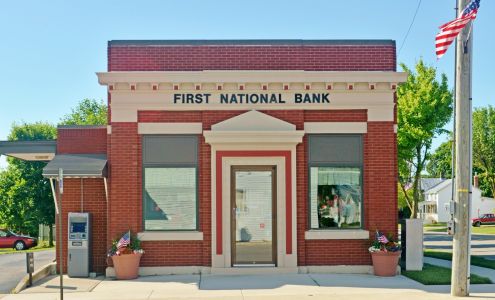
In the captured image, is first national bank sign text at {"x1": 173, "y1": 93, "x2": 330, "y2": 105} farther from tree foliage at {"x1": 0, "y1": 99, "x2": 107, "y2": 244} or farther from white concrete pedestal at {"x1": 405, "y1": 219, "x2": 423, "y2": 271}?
tree foliage at {"x1": 0, "y1": 99, "x2": 107, "y2": 244}

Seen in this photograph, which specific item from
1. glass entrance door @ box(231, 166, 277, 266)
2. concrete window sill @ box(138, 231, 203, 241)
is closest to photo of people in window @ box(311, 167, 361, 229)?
glass entrance door @ box(231, 166, 277, 266)

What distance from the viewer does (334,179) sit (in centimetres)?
1537

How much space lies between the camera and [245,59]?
50.9ft

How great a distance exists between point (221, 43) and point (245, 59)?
726 millimetres

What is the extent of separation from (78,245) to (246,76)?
570 centimetres

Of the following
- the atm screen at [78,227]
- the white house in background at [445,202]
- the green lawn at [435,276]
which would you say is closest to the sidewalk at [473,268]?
the green lawn at [435,276]

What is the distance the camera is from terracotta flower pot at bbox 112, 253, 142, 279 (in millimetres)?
14396

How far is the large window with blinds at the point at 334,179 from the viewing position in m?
15.3

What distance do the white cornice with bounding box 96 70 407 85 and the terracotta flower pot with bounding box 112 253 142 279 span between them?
4125 millimetres

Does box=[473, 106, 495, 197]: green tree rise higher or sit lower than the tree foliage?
higher

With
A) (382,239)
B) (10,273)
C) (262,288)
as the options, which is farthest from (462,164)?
(10,273)

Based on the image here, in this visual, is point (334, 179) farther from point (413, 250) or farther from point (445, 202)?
point (445, 202)

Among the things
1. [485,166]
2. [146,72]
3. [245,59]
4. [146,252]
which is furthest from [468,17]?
[485,166]

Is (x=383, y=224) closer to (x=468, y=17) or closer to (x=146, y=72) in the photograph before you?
(x=468, y=17)
